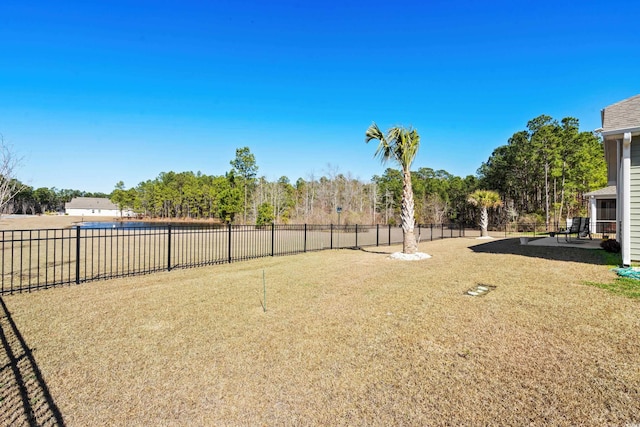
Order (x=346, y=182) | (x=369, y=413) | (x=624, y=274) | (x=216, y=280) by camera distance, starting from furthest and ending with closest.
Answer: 1. (x=346, y=182)
2. (x=216, y=280)
3. (x=624, y=274)
4. (x=369, y=413)

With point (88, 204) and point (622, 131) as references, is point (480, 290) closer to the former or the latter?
point (622, 131)

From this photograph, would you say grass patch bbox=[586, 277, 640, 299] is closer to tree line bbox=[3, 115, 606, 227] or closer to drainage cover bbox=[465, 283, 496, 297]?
drainage cover bbox=[465, 283, 496, 297]

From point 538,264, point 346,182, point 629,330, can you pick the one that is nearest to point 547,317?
point 629,330

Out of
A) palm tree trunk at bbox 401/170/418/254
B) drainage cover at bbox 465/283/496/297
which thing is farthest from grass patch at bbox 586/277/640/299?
palm tree trunk at bbox 401/170/418/254

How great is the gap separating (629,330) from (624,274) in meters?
3.52

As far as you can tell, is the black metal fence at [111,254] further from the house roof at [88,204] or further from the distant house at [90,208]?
the house roof at [88,204]

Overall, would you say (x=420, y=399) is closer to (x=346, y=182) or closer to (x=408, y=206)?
(x=408, y=206)

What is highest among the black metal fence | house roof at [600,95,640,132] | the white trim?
house roof at [600,95,640,132]

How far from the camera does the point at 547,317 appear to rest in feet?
13.0

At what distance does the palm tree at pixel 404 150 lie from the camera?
9.87 metres

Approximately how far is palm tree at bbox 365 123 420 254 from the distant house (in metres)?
83.5

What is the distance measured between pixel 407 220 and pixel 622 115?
560cm

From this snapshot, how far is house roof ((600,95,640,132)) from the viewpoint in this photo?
6.55 metres

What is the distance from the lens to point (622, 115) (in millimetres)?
6949
